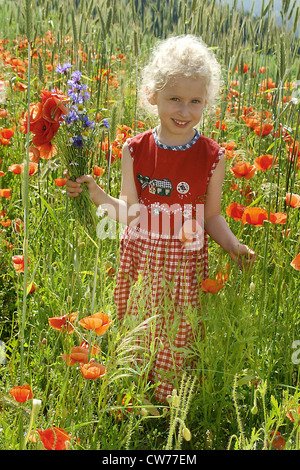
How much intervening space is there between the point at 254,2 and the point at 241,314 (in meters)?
1.48

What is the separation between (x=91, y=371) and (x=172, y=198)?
2.18 ft

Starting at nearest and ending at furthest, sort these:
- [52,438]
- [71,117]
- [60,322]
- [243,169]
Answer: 1. [52,438]
2. [60,322]
3. [71,117]
4. [243,169]

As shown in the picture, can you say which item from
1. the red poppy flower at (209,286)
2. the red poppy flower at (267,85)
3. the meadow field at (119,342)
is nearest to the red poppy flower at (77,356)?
the meadow field at (119,342)

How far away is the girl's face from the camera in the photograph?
1.43m

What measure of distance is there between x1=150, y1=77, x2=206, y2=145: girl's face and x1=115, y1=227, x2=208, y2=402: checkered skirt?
0.31 metres

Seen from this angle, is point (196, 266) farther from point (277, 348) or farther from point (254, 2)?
point (254, 2)

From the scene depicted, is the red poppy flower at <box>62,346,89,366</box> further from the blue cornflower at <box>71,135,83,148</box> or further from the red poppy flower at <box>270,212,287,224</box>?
the red poppy flower at <box>270,212,287,224</box>

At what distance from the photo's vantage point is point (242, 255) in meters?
1.47

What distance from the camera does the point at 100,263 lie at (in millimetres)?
1574

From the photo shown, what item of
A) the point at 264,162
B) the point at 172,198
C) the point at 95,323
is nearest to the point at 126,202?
the point at 172,198

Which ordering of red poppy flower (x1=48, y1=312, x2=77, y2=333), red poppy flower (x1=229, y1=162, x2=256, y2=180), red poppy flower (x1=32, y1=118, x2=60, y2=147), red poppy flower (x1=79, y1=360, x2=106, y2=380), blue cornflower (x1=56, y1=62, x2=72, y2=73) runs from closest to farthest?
red poppy flower (x1=79, y1=360, x2=106, y2=380)
red poppy flower (x1=48, y1=312, x2=77, y2=333)
red poppy flower (x1=32, y1=118, x2=60, y2=147)
blue cornflower (x1=56, y1=62, x2=72, y2=73)
red poppy flower (x1=229, y1=162, x2=256, y2=180)

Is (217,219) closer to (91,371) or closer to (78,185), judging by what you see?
(78,185)

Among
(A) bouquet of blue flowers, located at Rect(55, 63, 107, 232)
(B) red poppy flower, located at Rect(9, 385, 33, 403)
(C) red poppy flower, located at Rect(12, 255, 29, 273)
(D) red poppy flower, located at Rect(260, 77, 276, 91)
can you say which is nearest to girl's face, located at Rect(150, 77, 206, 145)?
(A) bouquet of blue flowers, located at Rect(55, 63, 107, 232)

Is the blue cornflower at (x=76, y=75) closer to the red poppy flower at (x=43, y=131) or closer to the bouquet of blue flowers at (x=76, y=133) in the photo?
the bouquet of blue flowers at (x=76, y=133)
